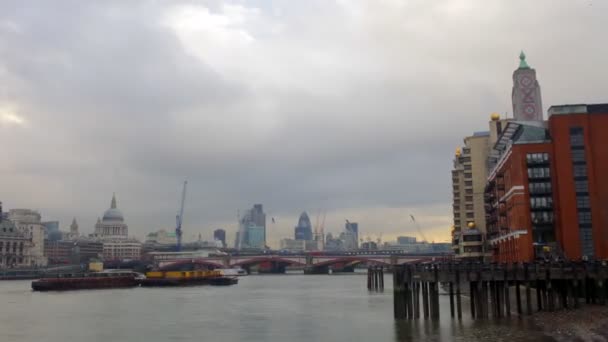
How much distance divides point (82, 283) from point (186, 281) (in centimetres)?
2686

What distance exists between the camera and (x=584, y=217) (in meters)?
80.2

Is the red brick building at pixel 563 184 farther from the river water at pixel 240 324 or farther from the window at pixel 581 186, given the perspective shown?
the river water at pixel 240 324

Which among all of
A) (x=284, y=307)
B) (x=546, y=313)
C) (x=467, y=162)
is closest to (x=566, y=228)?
(x=546, y=313)

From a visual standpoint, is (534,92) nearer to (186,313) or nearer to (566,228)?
(566,228)

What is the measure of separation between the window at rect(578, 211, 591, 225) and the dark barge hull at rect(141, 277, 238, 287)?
354ft

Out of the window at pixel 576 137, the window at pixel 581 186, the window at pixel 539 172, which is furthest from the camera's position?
the window at pixel 539 172

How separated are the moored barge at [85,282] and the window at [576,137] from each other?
376ft

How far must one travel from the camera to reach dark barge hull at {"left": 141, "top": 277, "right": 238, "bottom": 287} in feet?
535

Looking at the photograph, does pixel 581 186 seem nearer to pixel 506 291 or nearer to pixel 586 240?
pixel 586 240

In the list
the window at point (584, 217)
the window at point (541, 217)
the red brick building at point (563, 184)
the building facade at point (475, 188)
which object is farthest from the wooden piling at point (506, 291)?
the building facade at point (475, 188)

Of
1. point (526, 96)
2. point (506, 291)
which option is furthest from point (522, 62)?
point (506, 291)

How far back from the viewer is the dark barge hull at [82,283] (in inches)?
5669

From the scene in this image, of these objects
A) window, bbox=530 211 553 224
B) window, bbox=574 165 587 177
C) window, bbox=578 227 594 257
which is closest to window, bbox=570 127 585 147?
window, bbox=574 165 587 177

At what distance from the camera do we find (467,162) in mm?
138500
